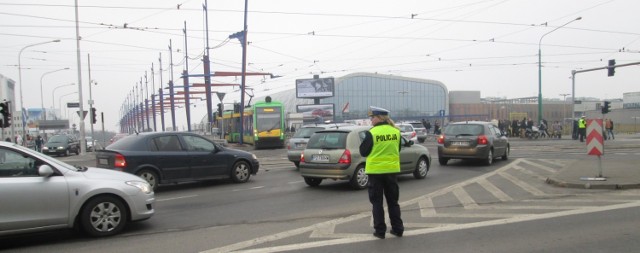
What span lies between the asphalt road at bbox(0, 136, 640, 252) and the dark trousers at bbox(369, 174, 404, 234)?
0.21 meters

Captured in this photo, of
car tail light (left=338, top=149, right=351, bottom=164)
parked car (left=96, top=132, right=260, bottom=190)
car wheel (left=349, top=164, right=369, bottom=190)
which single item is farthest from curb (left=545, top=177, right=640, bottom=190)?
parked car (left=96, top=132, right=260, bottom=190)

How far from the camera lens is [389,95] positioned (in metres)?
91.8

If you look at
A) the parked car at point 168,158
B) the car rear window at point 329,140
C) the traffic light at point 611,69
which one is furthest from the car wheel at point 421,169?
the traffic light at point 611,69

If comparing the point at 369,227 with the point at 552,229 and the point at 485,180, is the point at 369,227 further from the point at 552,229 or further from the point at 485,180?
the point at 485,180

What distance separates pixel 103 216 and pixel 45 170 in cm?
97

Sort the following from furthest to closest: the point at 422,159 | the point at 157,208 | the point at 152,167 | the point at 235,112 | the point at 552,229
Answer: the point at 235,112, the point at 422,159, the point at 152,167, the point at 157,208, the point at 552,229

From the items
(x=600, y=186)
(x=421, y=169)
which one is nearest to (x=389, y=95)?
(x=421, y=169)

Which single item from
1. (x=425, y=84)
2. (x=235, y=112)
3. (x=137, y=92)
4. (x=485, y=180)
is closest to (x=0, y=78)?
(x=137, y=92)

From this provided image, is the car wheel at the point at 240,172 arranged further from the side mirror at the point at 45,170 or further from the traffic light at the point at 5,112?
the traffic light at the point at 5,112

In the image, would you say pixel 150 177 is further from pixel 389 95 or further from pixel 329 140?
pixel 389 95

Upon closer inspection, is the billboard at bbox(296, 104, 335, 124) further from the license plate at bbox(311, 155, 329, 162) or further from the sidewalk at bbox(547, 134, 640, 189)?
the license plate at bbox(311, 155, 329, 162)

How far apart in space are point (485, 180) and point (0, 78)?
262ft

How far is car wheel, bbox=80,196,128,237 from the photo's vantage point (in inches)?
264

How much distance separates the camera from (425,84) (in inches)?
3632
